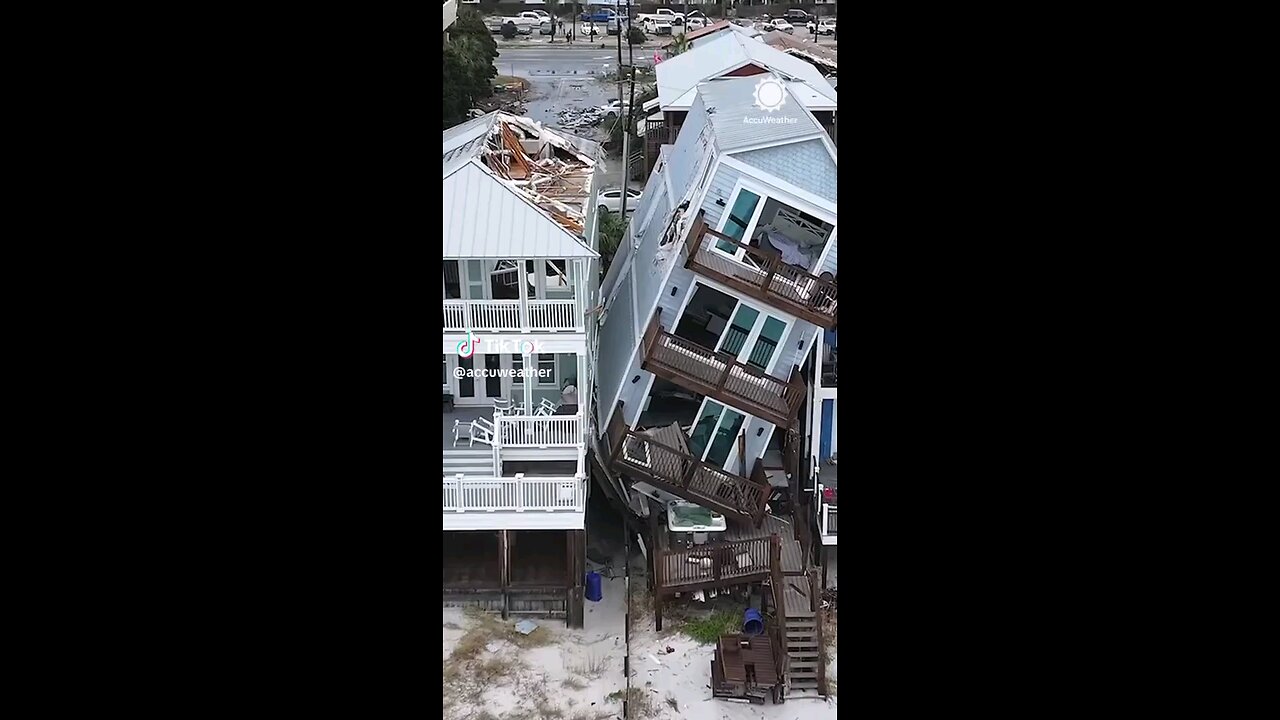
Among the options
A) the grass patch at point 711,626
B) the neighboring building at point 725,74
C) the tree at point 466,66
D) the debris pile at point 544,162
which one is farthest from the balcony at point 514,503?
the neighboring building at point 725,74

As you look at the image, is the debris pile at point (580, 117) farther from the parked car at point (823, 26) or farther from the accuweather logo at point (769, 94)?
the parked car at point (823, 26)

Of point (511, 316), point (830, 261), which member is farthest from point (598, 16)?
point (830, 261)

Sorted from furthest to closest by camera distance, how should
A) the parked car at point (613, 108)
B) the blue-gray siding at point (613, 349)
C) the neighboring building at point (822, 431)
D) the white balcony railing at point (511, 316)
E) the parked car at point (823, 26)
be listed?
the blue-gray siding at point (613, 349)
the neighboring building at point (822, 431)
the parked car at point (613, 108)
the white balcony railing at point (511, 316)
the parked car at point (823, 26)

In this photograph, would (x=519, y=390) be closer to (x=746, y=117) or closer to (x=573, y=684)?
(x=573, y=684)

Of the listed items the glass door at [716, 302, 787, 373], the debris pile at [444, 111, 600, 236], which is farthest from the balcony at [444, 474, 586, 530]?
the debris pile at [444, 111, 600, 236]

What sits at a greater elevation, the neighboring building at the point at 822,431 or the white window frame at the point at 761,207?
the white window frame at the point at 761,207

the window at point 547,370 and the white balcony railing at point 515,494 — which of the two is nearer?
the white balcony railing at point 515,494
